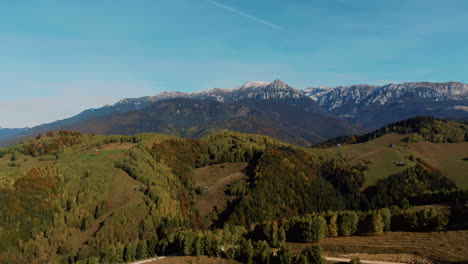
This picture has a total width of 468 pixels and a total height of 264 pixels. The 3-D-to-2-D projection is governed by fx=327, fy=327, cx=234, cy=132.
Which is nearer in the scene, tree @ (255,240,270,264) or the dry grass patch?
tree @ (255,240,270,264)

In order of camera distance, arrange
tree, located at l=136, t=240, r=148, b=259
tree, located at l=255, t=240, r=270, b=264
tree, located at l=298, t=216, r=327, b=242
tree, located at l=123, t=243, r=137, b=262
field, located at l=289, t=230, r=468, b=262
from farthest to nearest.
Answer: tree, located at l=136, t=240, r=148, b=259 → tree, located at l=123, t=243, r=137, b=262 → tree, located at l=298, t=216, r=327, b=242 → tree, located at l=255, t=240, r=270, b=264 → field, located at l=289, t=230, r=468, b=262

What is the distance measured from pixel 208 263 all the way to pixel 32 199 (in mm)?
116394

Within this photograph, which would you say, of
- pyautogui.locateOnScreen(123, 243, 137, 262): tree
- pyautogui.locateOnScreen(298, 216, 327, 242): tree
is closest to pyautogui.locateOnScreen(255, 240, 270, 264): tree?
pyautogui.locateOnScreen(298, 216, 327, 242): tree

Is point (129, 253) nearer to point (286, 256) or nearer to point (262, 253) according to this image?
point (262, 253)

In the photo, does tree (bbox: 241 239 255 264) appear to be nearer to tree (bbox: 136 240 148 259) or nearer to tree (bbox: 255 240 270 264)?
tree (bbox: 255 240 270 264)

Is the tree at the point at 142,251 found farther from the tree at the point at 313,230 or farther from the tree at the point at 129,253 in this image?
the tree at the point at 313,230

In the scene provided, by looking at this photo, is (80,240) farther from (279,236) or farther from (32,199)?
(279,236)

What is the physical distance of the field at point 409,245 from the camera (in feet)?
284

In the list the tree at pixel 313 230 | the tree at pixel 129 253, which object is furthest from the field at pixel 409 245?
the tree at pixel 129 253

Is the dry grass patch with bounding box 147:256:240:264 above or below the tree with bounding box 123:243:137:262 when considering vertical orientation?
above

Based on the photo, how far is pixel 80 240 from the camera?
15838 cm

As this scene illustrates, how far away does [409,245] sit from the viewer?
3777 inches

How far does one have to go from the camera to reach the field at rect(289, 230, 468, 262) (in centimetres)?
8644

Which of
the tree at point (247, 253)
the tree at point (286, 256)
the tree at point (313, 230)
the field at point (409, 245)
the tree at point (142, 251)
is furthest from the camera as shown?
the tree at point (142, 251)
